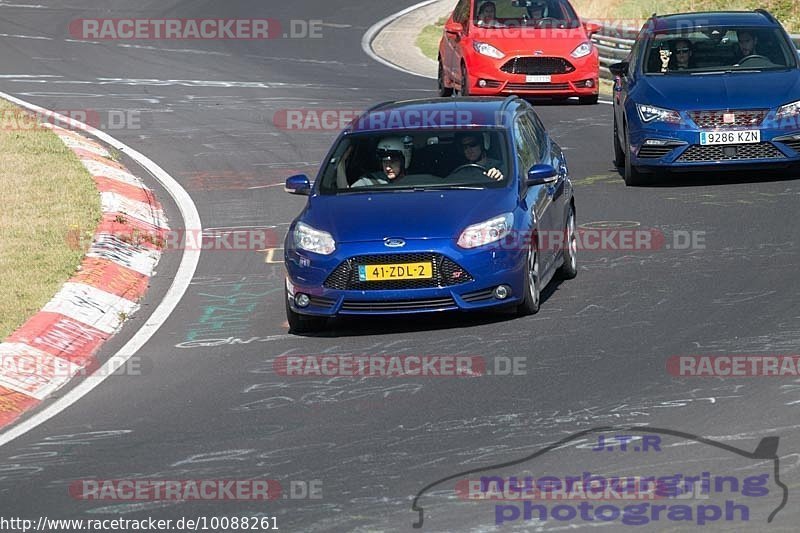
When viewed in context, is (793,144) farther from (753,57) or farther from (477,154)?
(477,154)

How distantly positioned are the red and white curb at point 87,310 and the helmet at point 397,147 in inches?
93.1

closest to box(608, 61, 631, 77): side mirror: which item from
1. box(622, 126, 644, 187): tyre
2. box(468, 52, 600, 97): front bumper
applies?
box(622, 126, 644, 187): tyre

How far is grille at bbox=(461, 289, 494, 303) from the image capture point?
38.1 feet

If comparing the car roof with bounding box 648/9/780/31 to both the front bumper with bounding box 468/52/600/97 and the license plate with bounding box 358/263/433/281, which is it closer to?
the front bumper with bounding box 468/52/600/97

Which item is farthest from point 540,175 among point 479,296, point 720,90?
point 720,90

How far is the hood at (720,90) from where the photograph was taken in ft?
56.0

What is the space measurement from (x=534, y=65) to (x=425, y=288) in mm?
13842

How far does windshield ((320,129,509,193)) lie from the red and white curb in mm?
2039

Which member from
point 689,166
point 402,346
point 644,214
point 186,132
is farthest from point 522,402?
point 186,132

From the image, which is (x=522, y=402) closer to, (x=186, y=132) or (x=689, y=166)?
(x=689, y=166)

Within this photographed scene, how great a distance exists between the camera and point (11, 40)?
113 ft

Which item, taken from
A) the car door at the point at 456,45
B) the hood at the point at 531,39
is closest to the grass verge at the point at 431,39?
the car door at the point at 456,45

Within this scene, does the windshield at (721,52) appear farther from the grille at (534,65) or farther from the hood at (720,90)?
the grille at (534,65)

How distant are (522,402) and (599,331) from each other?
1.97 meters
